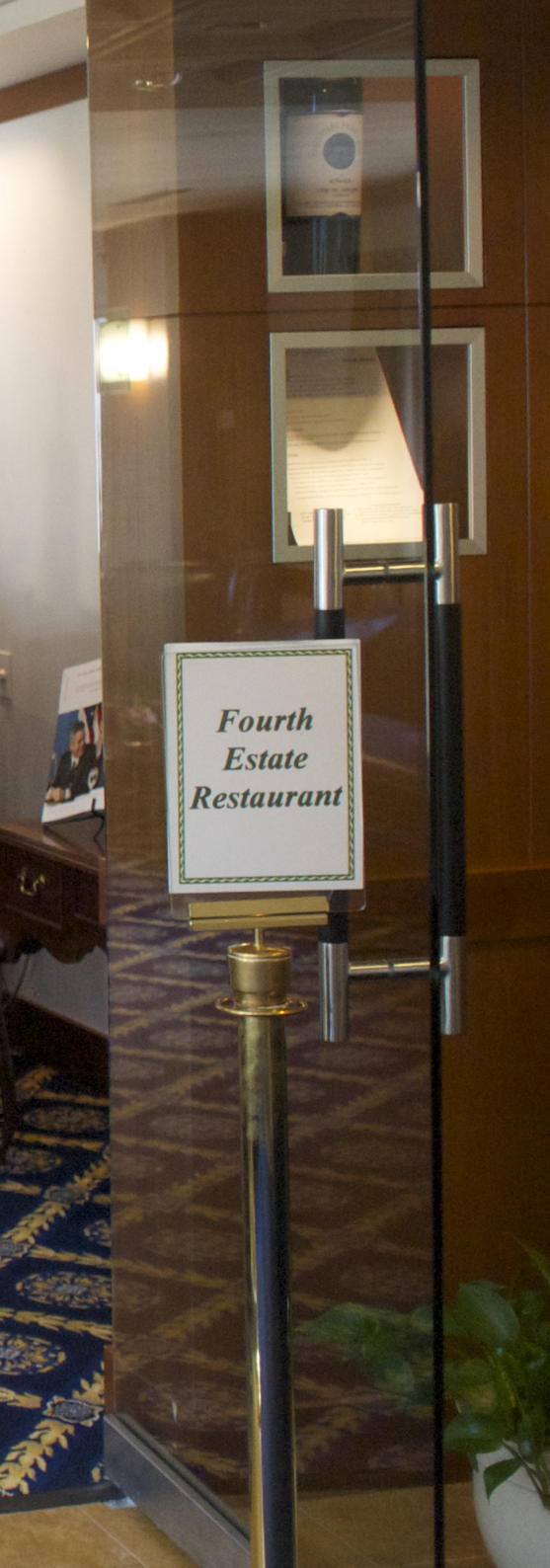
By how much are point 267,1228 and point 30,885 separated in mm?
2713

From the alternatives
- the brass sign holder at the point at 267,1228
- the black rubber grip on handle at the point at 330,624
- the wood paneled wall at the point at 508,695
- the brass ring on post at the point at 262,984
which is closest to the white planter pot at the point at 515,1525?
the wood paneled wall at the point at 508,695

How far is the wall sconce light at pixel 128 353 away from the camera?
203 centimetres

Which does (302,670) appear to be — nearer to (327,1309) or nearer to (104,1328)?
(327,1309)

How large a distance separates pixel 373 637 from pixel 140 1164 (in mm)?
996

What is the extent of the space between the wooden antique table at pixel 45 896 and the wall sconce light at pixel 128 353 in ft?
5.28

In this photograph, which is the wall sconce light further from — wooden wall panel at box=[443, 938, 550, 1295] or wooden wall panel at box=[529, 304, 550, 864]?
wooden wall panel at box=[443, 938, 550, 1295]

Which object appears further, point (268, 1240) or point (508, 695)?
point (508, 695)

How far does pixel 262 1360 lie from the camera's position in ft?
4.44

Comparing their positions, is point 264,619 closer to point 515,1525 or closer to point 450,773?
point 450,773

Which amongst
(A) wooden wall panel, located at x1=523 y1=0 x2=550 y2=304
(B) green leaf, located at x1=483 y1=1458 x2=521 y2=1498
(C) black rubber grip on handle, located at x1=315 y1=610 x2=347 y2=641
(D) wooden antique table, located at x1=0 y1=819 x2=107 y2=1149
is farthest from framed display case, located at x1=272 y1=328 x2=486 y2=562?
(D) wooden antique table, located at x1=0 y1=819 x2=107 y2=1149

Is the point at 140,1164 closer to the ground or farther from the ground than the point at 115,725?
closer to the ground

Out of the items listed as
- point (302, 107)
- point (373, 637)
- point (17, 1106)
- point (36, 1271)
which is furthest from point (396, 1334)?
point (17, 1106)

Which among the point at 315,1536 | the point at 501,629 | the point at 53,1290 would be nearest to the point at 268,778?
the point at 315,1536

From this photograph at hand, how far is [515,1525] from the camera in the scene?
6.45 ft
